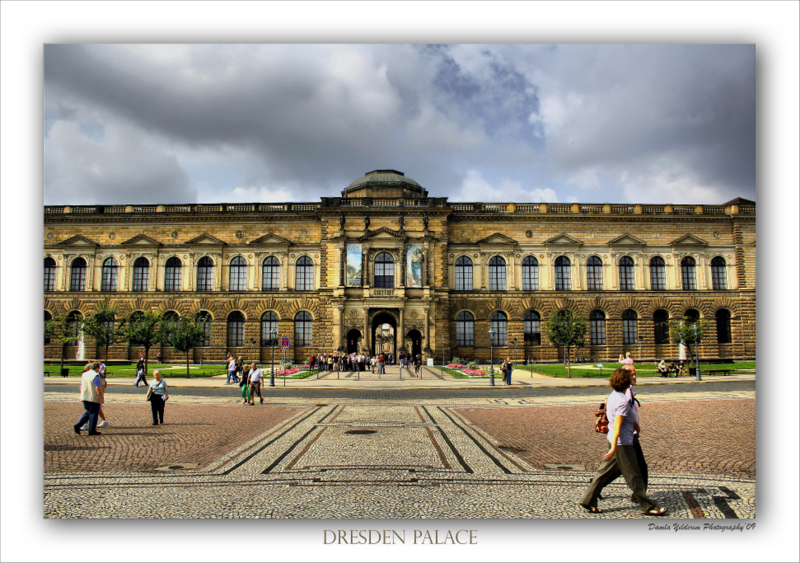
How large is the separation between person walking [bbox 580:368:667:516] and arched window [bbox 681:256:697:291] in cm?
4763

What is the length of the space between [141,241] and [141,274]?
313 cm

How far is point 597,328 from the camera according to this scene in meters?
46.7

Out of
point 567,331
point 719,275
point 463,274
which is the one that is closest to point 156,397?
point 567,331

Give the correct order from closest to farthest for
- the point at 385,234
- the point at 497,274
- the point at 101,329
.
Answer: the point at 101,329, the point at 385,234, the point at 497,274

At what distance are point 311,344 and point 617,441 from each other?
1667 inches

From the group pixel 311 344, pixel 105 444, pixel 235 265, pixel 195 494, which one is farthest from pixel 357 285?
pixel 195 494

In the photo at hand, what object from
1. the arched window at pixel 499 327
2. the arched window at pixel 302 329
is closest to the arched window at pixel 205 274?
the arched window at pixel 302 329

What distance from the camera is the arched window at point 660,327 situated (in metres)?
46.4

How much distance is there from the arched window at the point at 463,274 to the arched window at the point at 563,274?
8.44 metres

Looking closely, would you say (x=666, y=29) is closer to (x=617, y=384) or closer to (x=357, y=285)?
(x=617, y=384)

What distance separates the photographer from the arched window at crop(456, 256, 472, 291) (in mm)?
47000

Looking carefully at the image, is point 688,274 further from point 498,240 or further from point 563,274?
point 498,240

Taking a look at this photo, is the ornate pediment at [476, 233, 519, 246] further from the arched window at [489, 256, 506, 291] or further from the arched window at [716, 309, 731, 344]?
the arched window at [716, 309, 731, 344]

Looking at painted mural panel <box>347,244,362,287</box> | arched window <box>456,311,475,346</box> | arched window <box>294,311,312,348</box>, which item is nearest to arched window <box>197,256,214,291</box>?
arched window <box>294,311,312,348</box>
